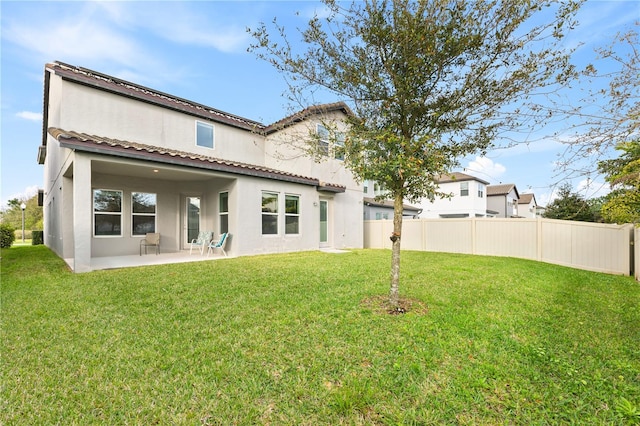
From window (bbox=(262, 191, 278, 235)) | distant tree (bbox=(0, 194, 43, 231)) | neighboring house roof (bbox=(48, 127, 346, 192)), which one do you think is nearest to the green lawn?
neighboring house roof (bbox=(48, 127, 346, 192))

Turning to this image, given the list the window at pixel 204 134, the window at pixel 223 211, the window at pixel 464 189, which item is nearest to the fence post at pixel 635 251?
the window at pixel 223 211

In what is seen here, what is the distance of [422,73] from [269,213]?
882 centimetres

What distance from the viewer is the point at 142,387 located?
270 centimetres

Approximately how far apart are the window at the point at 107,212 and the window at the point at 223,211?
13.3 feet

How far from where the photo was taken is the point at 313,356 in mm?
3273

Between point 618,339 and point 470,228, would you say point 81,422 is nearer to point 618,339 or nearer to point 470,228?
point 618,339

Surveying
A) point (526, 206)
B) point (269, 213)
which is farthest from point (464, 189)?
point (269, 213)

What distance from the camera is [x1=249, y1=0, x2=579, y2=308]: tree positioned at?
4.27 metres

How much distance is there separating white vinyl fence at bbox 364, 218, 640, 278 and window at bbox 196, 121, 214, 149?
981 centimetres

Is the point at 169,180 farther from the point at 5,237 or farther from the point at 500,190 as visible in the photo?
the point at 500,190

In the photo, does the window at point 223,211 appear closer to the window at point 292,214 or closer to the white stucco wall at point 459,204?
the window at point 292,214

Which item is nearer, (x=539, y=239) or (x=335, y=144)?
(x=335, y=144)

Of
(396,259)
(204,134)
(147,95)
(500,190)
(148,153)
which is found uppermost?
(147,95)

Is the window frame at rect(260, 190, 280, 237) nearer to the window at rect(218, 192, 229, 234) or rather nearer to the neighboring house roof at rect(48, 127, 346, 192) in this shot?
the neighboring house roof at rect(48, 127, 346, 192)
